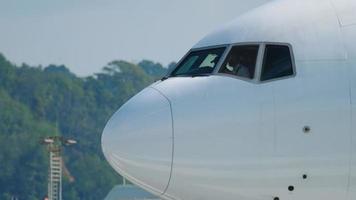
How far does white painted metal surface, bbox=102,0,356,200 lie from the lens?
2438cm

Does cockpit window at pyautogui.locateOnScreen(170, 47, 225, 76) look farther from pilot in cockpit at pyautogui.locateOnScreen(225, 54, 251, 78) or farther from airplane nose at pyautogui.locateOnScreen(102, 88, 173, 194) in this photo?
airplane nose at pyautogui.locateOnScreen(102, 88, 173, 194)

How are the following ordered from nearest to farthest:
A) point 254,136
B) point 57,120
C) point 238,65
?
point 254,136
point 238,65
point 57,120

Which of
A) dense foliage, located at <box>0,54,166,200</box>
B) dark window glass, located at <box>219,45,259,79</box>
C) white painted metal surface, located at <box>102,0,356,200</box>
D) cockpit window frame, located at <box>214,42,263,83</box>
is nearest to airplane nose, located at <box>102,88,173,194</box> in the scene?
white painted metal surface, located at <box>102,0,356,200</box>

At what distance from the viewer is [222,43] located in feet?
83.8

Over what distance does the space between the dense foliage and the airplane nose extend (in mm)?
61934

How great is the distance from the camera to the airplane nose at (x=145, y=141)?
24406 millimetres

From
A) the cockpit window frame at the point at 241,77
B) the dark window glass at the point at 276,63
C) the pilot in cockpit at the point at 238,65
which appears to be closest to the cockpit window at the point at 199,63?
the cockpit window frame at the point at 241,77

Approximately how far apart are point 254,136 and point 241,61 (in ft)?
4.87

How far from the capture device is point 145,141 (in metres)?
24.5

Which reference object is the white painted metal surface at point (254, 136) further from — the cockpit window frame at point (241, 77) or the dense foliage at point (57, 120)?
the dense foliage at point (57, 120)

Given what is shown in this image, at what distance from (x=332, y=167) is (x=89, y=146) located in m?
80.6

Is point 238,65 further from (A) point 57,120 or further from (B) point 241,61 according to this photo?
(A) point 57,120

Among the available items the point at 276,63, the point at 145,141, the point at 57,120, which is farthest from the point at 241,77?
the point at 57,120

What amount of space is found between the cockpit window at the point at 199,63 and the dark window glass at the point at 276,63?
85 centimetres
